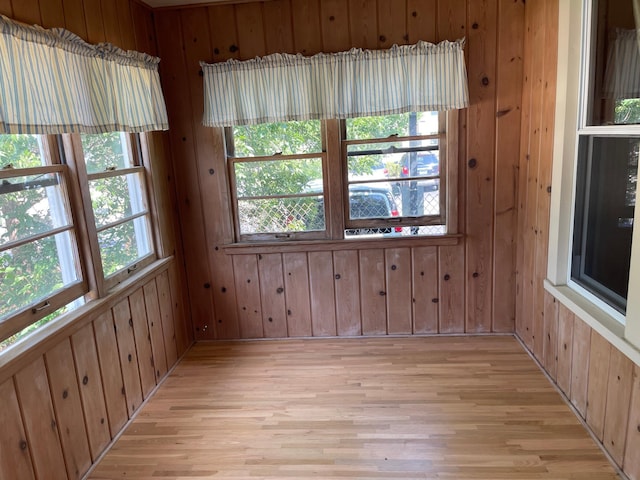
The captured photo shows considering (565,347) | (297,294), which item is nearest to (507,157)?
(565,347)

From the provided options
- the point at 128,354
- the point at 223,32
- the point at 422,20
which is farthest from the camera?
the point at 223,32

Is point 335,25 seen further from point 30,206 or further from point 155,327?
point 155,327

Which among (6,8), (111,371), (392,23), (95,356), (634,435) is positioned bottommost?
(634,435)

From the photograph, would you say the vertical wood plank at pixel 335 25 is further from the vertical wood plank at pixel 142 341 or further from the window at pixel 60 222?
the vertical wood plank at pixel 142 341

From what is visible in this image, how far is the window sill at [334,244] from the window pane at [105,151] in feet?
3.08

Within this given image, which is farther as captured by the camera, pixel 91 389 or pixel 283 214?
pixel 283 214

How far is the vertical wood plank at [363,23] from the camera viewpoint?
2803 millimetres

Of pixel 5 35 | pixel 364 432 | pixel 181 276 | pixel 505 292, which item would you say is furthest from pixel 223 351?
pixel 5 35

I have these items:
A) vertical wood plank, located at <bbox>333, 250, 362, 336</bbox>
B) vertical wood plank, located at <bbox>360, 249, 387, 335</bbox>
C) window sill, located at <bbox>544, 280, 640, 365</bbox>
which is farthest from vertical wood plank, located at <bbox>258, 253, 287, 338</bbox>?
window sill, located at <bbox>544, 280, 640, 365</bbox>

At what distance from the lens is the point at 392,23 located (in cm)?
281

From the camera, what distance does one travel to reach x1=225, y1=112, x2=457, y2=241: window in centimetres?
299

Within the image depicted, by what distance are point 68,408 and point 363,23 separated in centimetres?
266

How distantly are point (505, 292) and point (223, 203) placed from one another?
6.88 ft

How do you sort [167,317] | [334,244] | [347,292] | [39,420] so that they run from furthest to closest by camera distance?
[347,292]
[334,244]
[167,317]
[39,420]
